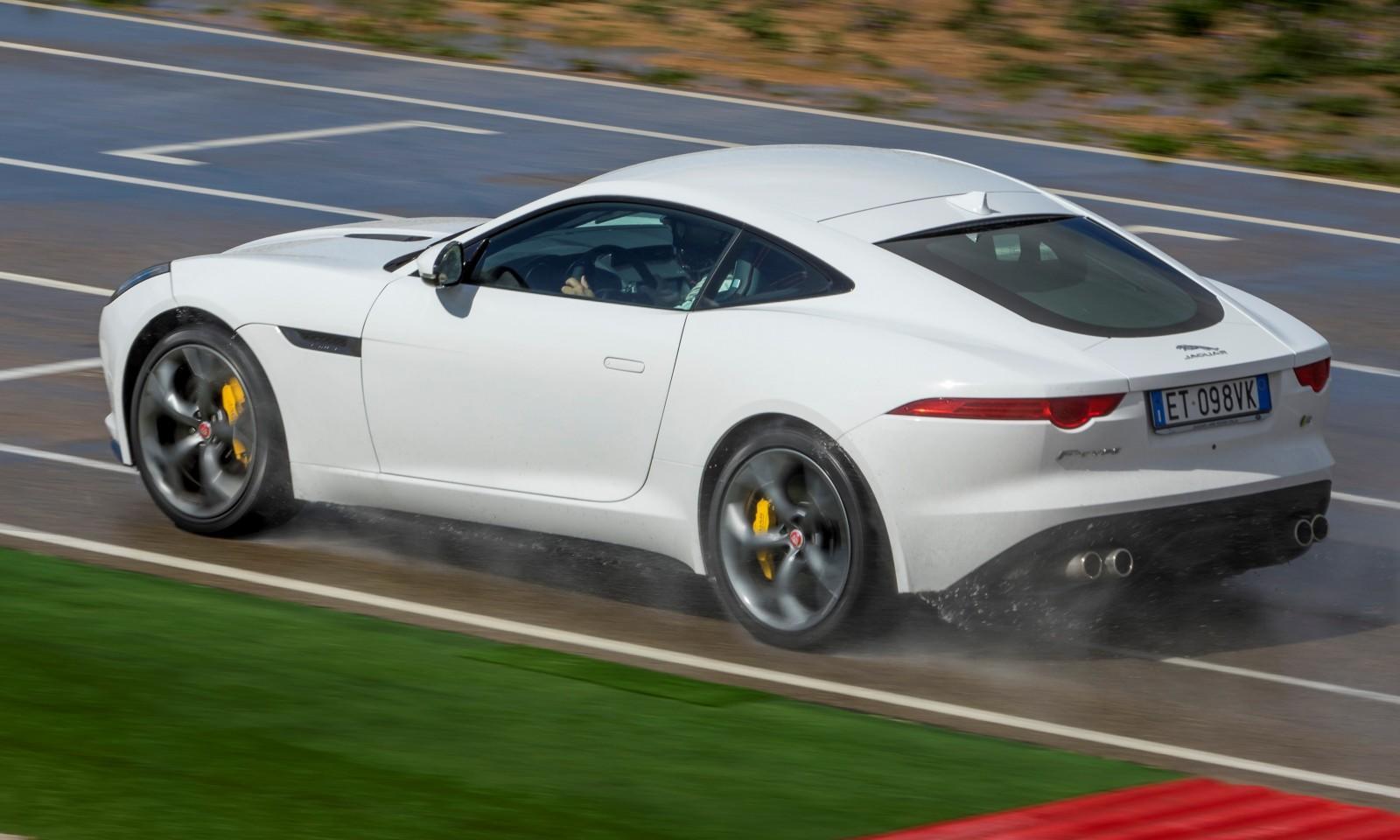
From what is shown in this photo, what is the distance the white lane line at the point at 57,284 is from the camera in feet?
42.9

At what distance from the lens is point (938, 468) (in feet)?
23.3

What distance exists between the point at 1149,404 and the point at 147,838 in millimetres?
3364

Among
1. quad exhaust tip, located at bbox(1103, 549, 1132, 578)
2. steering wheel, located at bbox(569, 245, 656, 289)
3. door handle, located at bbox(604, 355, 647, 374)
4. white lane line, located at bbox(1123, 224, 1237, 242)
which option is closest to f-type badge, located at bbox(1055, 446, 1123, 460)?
quad exhaust tip, located at bbox(1103, 549, 1132, 578)

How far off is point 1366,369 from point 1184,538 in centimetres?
541

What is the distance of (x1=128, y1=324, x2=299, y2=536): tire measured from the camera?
8609 mm

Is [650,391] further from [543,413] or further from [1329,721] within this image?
[1329,721]

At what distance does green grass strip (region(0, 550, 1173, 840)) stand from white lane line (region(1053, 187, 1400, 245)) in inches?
374

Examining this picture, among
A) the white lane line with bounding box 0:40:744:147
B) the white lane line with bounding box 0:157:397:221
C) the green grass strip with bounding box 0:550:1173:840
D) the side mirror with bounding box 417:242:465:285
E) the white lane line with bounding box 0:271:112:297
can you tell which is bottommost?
the white lane line with bounding box 0:40:744:147

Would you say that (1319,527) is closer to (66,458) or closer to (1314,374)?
(1314,374)

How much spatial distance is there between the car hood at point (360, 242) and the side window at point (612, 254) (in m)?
0.66

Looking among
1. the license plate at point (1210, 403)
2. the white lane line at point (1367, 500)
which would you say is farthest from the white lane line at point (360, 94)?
the license plate at point (1210, 403)

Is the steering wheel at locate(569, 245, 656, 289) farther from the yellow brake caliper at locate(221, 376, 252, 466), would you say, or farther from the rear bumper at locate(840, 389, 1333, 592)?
the yellow brake caliper at locate(221, 376, 252, 466)

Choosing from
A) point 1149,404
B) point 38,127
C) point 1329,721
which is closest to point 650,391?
point 1149,404

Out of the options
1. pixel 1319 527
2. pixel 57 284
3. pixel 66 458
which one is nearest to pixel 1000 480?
pixel 1319 527
